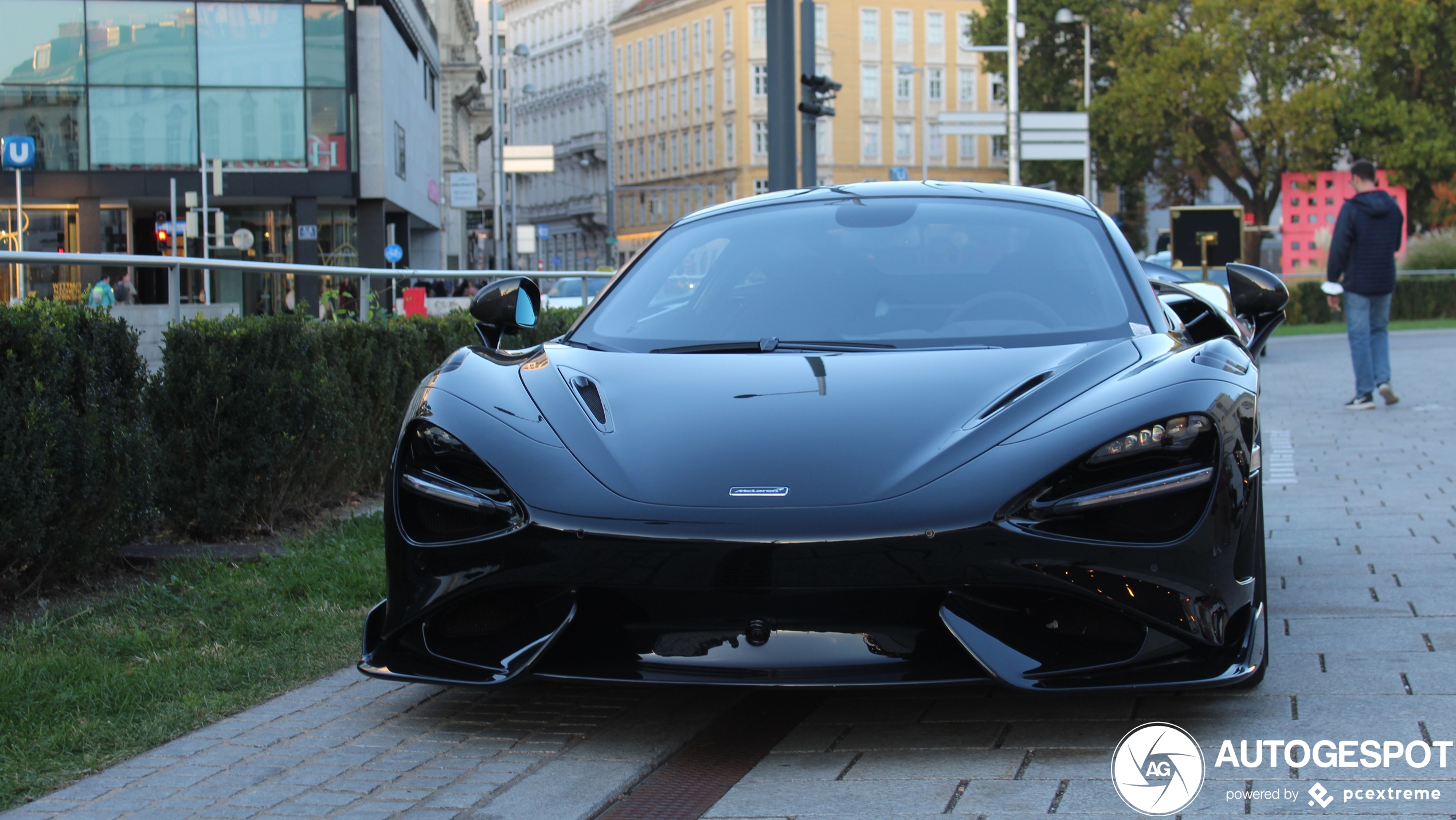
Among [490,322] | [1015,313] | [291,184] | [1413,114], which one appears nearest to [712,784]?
[1015,313]

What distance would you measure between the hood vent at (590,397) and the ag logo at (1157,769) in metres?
1.32

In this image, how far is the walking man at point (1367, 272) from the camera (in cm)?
1264

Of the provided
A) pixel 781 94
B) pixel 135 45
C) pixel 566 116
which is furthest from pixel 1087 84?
pixel 566 116

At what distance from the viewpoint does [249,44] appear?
33.6 m

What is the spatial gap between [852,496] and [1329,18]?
47587mm

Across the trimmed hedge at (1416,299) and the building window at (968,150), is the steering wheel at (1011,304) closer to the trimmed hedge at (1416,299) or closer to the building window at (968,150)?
the trimmed hedge at (1416,299)

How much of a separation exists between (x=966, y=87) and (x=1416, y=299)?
70.6 meters

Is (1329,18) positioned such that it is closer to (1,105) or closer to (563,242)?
(1,105)

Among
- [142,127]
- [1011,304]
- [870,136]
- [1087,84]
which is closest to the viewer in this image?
[1011,304]

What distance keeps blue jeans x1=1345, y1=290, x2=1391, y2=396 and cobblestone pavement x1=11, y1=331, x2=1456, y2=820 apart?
322 inches

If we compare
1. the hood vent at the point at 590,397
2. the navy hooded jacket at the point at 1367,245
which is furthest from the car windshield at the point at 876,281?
the navy hooded jacket at the point at 1367,245

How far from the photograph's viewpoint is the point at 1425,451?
368 inches

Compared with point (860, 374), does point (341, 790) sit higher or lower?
lower

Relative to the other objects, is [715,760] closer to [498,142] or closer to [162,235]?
[162,235]
